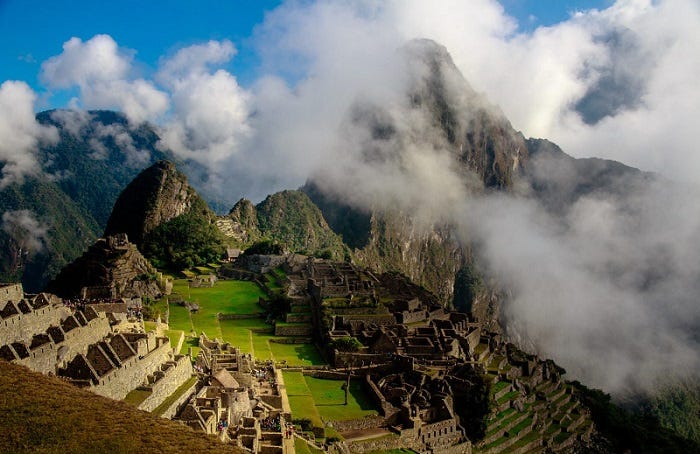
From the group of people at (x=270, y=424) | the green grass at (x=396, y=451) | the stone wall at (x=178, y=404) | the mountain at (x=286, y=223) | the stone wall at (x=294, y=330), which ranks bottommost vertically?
the green grass at (x=396, y=451)

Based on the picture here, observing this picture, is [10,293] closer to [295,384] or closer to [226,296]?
[295,384]

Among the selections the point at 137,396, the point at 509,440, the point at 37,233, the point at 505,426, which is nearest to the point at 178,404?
the point at 137,396

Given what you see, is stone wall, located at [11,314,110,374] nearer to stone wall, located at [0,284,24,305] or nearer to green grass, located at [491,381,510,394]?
stone wall, located at [0,284,24,305]

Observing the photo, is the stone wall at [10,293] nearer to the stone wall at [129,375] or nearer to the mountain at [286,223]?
the stone wall at [129,375]

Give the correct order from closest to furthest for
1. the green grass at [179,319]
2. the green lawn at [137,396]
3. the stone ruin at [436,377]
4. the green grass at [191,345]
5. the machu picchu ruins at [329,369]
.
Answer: the green lawn at [137,396], the machu picchu ruins at [329,369], the green grass at [191,345], the stone ruin at [436,377], the green grass at [179,319]

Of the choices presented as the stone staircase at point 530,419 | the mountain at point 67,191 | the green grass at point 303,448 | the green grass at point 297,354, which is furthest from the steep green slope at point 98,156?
the green grass at point 303,448

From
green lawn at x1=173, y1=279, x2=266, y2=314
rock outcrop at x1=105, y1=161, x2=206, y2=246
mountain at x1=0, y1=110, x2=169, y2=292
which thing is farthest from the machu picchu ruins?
mountain at x1=0, y1=110, x2=169, y2=292
